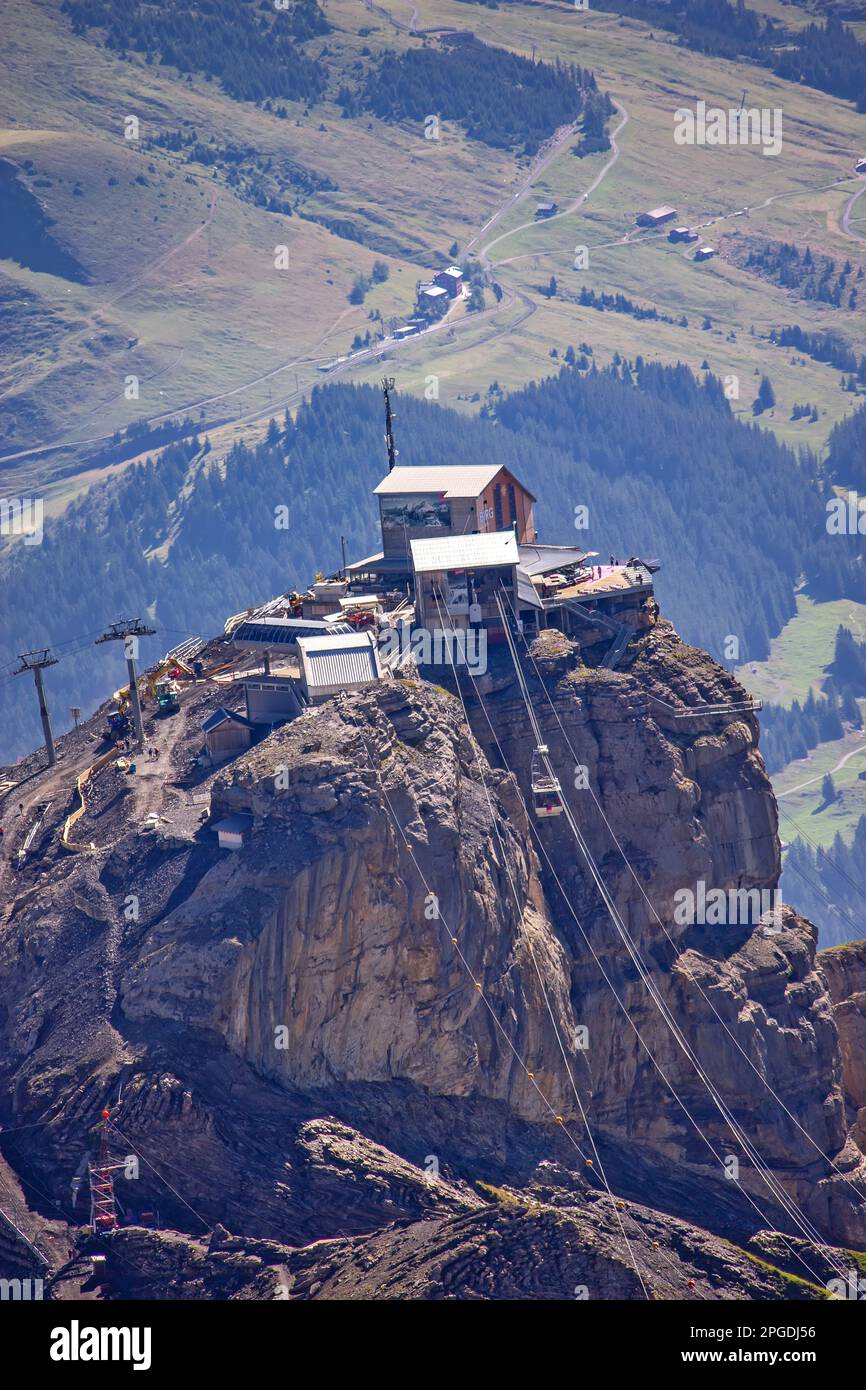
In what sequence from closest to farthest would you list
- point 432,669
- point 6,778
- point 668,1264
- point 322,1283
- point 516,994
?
point 322,1283, point 668,1264, point 516,994, point 432,669, point 6,778

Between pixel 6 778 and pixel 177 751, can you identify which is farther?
pixel 6 778

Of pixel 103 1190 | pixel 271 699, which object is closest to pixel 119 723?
pixel 271 699

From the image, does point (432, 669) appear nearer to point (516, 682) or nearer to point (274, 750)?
point (516, 682)

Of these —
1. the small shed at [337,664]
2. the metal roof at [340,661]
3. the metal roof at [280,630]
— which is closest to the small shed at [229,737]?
the small shed at [337,664]

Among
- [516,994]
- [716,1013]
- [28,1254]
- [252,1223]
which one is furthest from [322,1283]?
[716,1013]

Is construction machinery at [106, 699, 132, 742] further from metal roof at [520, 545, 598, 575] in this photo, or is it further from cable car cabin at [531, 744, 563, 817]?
metal roof at [520, 545, 598, 575]
